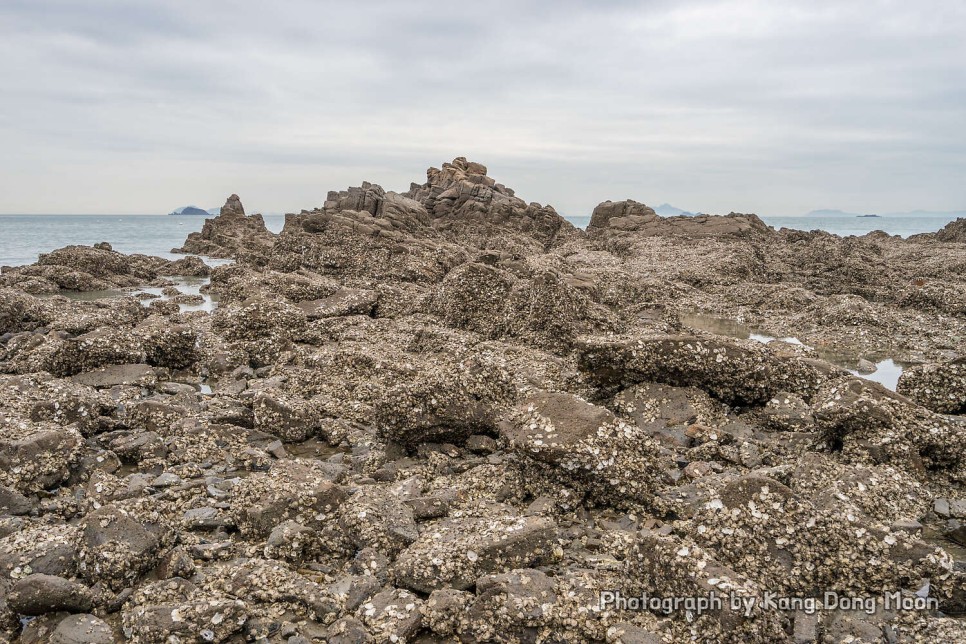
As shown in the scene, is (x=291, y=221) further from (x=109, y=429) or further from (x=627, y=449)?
(x=627, y=449)

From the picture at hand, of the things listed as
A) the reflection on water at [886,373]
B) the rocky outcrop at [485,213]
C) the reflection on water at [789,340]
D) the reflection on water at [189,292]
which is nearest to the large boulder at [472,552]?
the reflection on water at [789,340]

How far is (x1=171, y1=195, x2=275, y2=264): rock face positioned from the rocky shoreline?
22.0 metres

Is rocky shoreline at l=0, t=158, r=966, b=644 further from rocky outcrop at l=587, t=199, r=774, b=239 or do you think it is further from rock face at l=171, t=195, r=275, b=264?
rocky outcrop at l=587, t=199, r=774, b=239

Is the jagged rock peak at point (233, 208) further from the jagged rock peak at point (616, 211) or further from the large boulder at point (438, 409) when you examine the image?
the large boulder at point (438, 409)

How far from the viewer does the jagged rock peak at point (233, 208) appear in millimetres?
63006

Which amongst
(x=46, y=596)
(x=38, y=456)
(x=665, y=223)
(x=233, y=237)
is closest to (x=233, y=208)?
(x=233, y=237)

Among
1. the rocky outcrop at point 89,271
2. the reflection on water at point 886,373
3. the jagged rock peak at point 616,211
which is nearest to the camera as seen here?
the reflection on water at point 886,373

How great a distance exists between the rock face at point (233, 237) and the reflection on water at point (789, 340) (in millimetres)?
24447

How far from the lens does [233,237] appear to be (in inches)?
2062

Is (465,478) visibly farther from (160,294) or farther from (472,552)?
(160,294)

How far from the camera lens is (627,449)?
6.84 metres

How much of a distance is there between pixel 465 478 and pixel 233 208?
64831 millimetres

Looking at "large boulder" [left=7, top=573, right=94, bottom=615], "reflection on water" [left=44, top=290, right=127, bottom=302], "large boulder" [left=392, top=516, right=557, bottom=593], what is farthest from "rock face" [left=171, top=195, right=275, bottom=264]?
"large boulder" [left=392, top=516, right=557, bottom=593]

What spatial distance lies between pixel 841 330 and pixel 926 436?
11.7m
